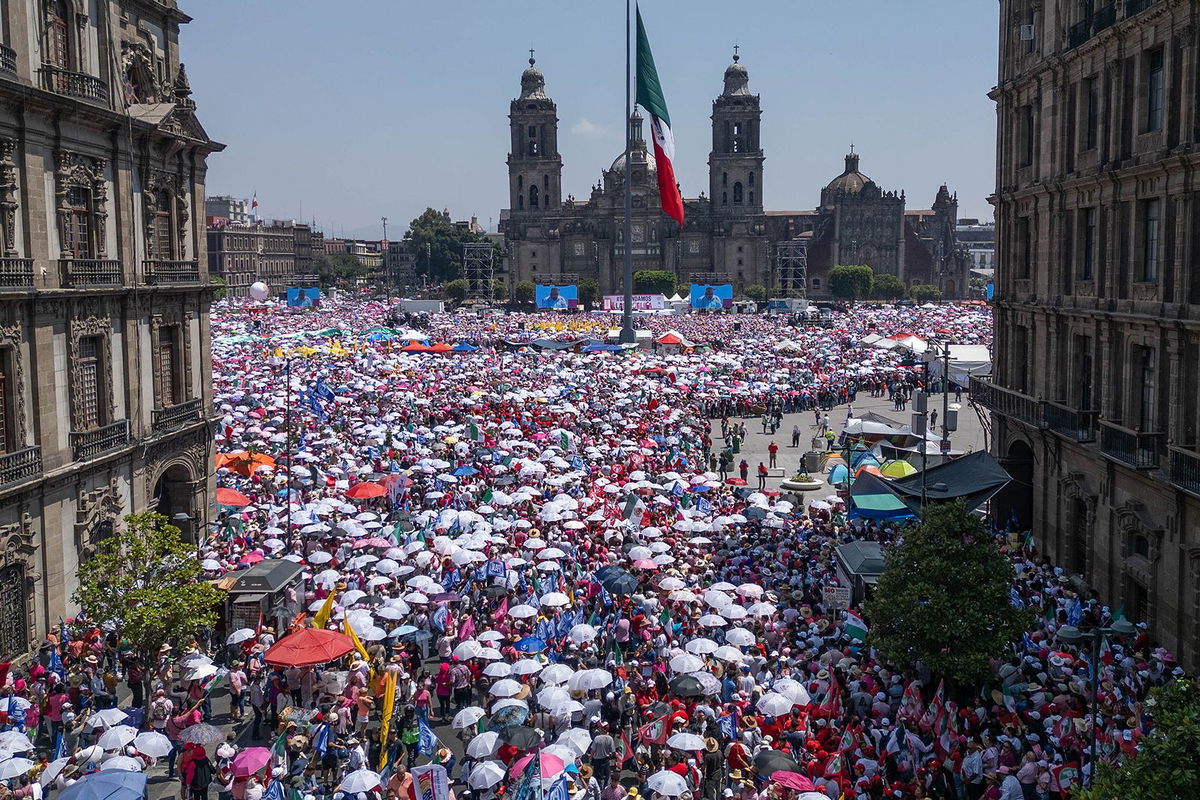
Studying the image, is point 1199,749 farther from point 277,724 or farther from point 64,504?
point 64,504

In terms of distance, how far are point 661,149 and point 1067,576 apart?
32.5m

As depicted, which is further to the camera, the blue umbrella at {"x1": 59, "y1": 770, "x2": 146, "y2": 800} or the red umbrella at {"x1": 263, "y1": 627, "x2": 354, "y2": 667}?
the red umbrella at {"x1": 263, "y1": 627, "x2": 354, "y2": 667}

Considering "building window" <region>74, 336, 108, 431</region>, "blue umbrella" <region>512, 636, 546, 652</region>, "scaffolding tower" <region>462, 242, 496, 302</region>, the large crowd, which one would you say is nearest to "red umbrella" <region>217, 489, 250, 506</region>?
the large crowd

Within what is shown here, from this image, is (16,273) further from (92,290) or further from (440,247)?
(440,247)

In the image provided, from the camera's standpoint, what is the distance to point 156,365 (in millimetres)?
25109

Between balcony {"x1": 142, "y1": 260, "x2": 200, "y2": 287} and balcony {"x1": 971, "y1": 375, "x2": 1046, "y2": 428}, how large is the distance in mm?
19882

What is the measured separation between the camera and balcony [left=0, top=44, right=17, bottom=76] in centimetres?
1908

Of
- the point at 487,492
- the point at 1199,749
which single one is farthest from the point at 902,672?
the point at 487,492

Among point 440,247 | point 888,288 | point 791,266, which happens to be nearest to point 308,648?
point 888,288

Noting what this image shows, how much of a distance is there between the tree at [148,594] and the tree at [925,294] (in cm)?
12827

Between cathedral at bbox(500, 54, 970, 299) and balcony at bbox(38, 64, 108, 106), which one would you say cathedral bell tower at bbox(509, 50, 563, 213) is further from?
balcony at bbox(38, 64, 108, 106)

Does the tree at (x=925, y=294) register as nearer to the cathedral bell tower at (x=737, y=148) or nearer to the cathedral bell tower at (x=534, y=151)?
the cathedral bell tower at (x=737, y=148)

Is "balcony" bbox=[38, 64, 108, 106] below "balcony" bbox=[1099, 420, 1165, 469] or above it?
above

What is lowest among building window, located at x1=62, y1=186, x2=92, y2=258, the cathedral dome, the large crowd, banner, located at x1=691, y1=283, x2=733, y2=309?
the large crowd
